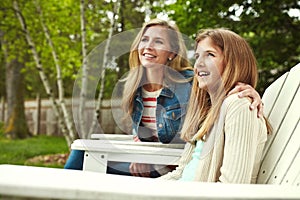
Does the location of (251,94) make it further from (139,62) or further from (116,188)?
(116,188)

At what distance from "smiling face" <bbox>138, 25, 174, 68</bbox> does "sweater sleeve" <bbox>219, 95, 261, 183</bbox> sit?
18.3 inches

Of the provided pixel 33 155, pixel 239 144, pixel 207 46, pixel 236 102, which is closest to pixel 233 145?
pixel 239 144

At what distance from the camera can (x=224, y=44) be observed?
1.43 m

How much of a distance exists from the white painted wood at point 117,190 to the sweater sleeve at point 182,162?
0.73 m

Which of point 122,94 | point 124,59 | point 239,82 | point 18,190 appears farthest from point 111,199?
point 124,59

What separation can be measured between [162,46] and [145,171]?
1.52ft

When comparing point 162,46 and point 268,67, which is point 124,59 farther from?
point 268,67

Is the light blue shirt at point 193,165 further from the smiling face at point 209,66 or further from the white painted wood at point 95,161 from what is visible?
the white painted wood at point 95,161

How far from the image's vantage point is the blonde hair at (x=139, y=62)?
167cm

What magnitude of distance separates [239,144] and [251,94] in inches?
6.9

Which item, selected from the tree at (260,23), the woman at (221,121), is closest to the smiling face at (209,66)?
the woman at (221,121)

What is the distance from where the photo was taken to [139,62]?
170 cm

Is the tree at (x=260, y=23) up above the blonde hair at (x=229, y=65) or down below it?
below

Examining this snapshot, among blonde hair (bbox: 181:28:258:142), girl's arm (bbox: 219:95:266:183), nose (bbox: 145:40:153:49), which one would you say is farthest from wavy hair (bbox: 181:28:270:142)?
nose (bbox: 145:40:153:49)
